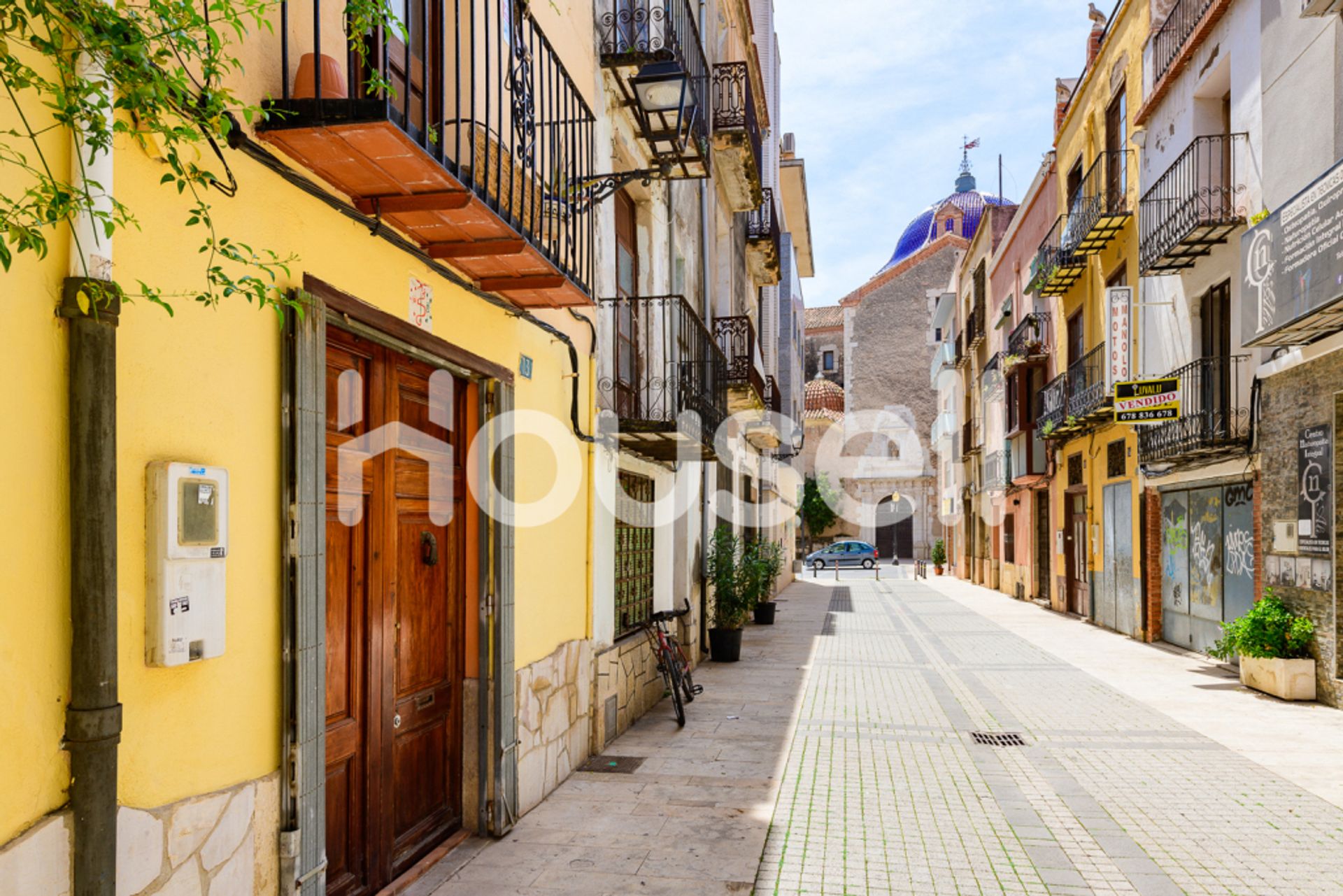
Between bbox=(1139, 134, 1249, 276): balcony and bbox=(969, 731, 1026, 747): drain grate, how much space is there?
722 cm

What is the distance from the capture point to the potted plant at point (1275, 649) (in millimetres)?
9898

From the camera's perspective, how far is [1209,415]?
1230 centimetres

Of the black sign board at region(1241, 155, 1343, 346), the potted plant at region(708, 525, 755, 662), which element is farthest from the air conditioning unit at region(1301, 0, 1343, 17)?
the potted plant at region(708, 525, 755, 662)

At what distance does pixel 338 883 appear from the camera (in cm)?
432

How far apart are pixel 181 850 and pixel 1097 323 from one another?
1800cm

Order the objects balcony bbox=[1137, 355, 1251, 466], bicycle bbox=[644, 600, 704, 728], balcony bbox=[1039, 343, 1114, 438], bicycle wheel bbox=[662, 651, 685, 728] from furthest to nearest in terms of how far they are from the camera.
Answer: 1. balcony bbox=[1039, 343, 1114, 438]
2. balcony bbox=[1137, 355, 1251, 466]
3. bicycle bbox=[644, 600, 704, 728]
4. bicycle wheel bbox=[662, 651, 685, 728]

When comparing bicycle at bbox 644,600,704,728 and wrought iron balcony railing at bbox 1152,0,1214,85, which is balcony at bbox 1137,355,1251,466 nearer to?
wrought iron balcony railing at bbox 1152,0,1214,85

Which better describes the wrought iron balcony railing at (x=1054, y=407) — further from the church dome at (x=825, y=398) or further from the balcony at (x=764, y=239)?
the church dome at (x=825, y=398)

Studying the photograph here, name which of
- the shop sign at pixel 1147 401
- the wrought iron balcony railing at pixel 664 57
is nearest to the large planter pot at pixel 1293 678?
the shop sign at pixel 1147 401

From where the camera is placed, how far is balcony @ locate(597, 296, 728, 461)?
844cm

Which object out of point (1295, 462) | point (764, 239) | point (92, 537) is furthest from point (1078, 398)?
point (92, 537)

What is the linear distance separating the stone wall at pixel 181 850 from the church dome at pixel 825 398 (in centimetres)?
4712

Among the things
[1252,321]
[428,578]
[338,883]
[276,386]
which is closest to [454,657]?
[428,578]

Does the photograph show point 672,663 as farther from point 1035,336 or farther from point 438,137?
point 1035,336
